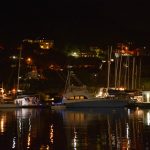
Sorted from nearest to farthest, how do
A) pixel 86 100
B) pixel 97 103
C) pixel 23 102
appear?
pixel 97 103
pixel 86 100
pixel 23 102

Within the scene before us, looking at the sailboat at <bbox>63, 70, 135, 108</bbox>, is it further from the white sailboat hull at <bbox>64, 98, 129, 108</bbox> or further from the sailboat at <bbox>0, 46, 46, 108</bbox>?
the sailboat at <bbox>0, 46, 46, 108</bbox>

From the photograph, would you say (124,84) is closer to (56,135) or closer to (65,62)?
(65,62)

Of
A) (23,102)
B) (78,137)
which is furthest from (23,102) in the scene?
(78,137)

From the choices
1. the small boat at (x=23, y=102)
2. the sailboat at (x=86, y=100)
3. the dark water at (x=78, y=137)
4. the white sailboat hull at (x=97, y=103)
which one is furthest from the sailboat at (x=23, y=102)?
the dark water at (x=78, y=137)

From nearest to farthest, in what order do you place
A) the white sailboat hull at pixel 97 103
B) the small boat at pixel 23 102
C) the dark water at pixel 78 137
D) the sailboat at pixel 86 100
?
the dark water at pixel 78 137 → the white sailboat hull at pixel 97 103 → the sailboat at pixel 86 100 → the small boat at pixel 23 102

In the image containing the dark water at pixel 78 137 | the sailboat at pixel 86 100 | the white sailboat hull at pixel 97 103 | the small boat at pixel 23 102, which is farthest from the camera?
the small boat at pixel 23 102

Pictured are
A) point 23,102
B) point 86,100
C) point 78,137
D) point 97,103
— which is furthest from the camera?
point 23,102

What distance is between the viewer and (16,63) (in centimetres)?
9125

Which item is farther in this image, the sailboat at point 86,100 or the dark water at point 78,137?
the sailboat at point 86,100

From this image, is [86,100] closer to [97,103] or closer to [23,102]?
[97,103]

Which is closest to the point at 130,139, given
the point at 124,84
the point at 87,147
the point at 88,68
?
the point at 87,147

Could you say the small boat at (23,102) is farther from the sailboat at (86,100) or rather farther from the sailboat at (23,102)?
the sailboat at (86,100)

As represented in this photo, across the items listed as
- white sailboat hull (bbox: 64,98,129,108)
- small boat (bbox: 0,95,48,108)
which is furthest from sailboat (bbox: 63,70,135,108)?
small boat (bbox: 0,95,48,108)

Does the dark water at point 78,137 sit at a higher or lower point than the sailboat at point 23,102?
lower
